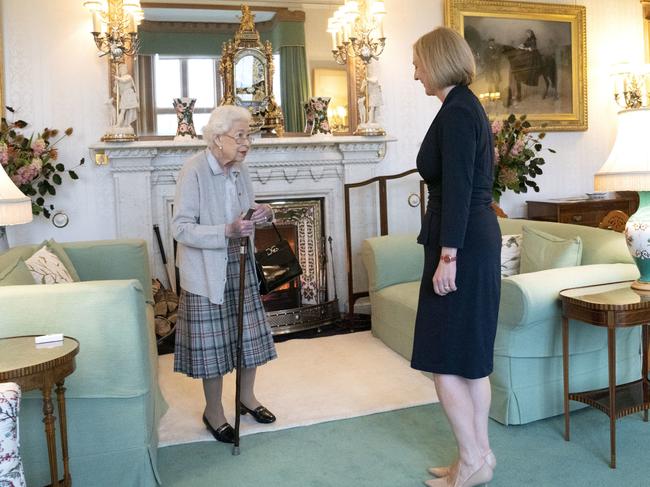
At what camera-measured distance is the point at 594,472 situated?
8.30ft

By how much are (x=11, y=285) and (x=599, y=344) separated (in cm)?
251

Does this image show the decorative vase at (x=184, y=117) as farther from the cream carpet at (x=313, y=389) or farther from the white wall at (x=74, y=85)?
the cream carpet at (x=313, y=389)

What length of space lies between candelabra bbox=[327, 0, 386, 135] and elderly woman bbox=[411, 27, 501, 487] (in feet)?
9.44

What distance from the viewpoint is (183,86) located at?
5020 mm

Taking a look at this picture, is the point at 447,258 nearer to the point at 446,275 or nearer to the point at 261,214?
the point at 446,275

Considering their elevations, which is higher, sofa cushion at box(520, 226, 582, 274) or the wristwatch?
the wristwatch

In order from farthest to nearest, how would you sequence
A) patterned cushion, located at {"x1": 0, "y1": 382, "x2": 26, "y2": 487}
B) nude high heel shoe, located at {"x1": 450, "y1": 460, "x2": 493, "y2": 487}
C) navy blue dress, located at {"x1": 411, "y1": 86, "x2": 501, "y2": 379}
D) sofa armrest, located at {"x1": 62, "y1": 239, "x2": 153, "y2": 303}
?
1. sofa armrest, located at {"x1": 62, "y1": 239, "x2": 153, "y2": 303}
2. nude high heel shoe, located at {"x1": 450, "y1": 460, "x2": 493, "y2": 487}
3. navy blue dress, located at {"x1": 411, "y1": 86, "x2": 501, "y2": 379}
4. patterned cushion, located at {"x1": 0, "y1": 382, "x2": 26, "y2": 487}

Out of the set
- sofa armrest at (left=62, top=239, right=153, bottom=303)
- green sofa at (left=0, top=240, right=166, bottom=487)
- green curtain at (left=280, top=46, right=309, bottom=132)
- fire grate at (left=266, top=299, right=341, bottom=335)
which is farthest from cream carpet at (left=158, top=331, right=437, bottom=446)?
green curtain at (left=280, top=46, right=309, bottom=132)

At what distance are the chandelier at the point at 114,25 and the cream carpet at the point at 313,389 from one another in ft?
6.85

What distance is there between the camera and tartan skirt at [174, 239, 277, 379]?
9.29ft

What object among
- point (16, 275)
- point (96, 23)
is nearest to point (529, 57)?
point (96, 23)

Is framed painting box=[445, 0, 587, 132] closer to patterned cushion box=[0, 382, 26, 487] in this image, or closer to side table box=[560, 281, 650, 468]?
side table box=[560, 281, 650, 468]

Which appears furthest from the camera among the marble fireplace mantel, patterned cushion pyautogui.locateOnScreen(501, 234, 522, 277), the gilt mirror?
the gilt mirror

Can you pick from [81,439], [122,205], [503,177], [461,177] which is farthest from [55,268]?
[503,177]
